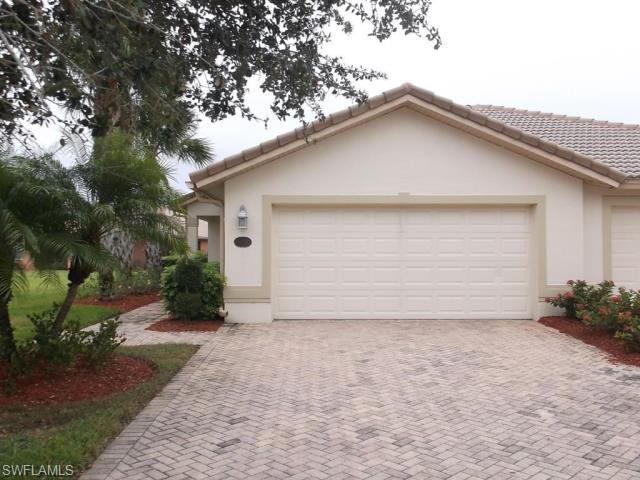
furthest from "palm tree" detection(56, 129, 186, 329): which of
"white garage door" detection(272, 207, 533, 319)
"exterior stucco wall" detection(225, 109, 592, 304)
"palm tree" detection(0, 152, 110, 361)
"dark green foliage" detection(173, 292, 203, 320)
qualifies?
"white garage door" detection(272, 207, 533, 319)

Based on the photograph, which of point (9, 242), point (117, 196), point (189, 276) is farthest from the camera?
point (189, 276)

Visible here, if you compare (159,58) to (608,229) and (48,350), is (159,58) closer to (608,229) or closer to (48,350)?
(48,350)

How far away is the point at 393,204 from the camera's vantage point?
36.3 feet

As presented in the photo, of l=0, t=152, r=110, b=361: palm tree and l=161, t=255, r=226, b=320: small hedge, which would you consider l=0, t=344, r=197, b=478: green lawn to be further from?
l=161, t=255, r=226, b=320: small hedge

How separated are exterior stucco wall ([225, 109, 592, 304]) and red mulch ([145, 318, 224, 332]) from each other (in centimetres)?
257

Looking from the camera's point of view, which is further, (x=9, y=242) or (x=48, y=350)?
(x=48, y=350)

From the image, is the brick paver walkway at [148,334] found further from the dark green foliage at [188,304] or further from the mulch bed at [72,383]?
the mulch bed at [72,383]

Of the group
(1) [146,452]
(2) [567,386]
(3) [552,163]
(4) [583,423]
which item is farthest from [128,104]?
(3) [552,163]

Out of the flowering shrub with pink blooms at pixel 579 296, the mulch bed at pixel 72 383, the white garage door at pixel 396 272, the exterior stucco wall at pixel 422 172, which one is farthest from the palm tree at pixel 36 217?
the flowering shrub with pink blooms at pixel 579 296

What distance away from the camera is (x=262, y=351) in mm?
8359

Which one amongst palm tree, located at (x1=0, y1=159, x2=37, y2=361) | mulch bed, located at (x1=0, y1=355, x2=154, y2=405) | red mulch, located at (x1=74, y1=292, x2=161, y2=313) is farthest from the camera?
red mulch, located at (x1=74, y1=292, x2=161, y2=313)

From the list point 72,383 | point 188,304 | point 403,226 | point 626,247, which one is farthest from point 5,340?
point 626,247

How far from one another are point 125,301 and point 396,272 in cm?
825

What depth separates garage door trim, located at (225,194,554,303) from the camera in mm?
10805
